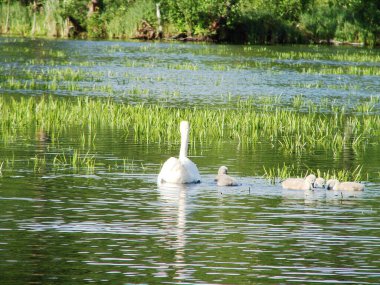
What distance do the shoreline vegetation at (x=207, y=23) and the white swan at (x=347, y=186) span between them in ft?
244

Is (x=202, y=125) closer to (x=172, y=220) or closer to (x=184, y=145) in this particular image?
(x=184, y=145)

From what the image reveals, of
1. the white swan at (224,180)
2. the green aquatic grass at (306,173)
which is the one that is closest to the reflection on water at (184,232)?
the white swan at (224,180)

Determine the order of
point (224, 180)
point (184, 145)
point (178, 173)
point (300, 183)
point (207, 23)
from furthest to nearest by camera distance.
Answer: point (207, 23) < point (184, 145) < point (178, 173) < point (224, 180) < point (300, 183)

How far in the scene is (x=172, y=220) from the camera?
15.6m

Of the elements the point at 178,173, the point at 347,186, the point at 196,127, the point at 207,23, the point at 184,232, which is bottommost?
the point at 184,232

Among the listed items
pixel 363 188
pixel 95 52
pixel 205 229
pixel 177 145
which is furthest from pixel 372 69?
pixel 205 229

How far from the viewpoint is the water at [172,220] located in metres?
12.4

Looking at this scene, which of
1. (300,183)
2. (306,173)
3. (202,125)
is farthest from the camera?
(202,125)

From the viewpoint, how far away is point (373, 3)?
96438mm

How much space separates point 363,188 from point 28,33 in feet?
248

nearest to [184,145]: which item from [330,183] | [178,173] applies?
[178,173]

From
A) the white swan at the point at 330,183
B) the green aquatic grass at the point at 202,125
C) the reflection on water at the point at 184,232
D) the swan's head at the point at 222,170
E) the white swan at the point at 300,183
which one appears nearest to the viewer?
the reflection on water at the point at 184,232

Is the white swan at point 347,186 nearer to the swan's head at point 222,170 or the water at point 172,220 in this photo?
the water at point 172,220

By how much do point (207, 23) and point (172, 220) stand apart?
78802 mm
